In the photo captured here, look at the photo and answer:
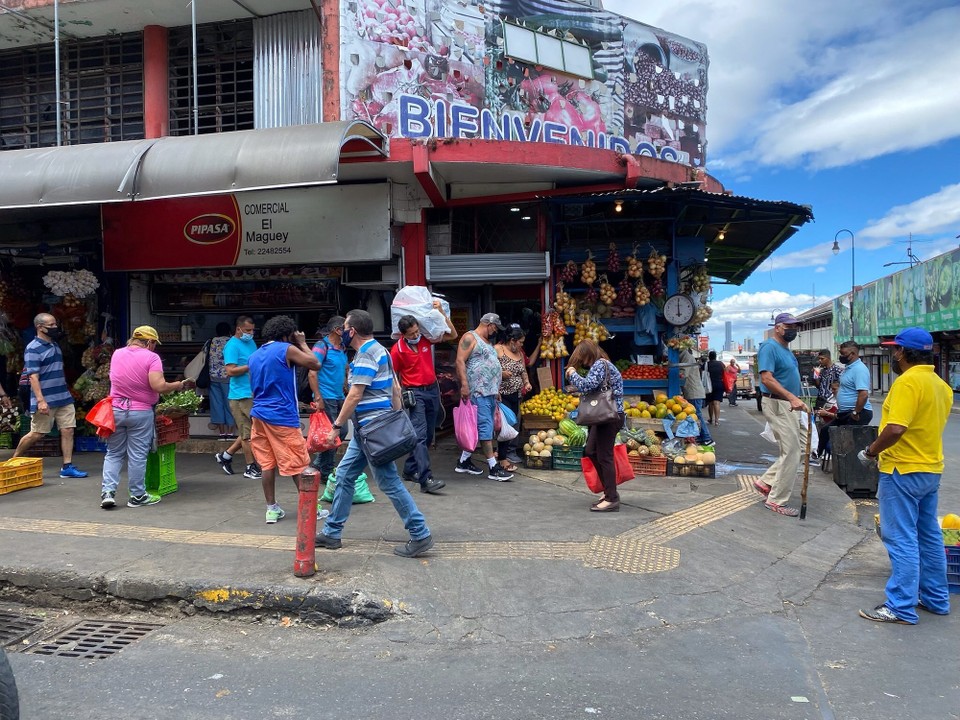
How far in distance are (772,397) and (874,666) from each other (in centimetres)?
342

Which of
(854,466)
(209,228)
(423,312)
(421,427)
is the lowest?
(854,466)

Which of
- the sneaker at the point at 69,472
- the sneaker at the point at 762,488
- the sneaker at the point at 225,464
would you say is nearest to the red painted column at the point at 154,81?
the sneaker at the point at 69,472

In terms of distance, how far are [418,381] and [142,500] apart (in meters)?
2.93

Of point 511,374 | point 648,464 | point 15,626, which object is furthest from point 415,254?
point 15,626

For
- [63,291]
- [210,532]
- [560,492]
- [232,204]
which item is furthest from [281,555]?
[63,291]

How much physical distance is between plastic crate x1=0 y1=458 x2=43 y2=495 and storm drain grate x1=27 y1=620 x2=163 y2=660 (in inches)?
146

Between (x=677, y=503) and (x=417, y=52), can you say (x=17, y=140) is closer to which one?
(x=417, y=52)

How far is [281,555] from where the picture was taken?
5.12 meters

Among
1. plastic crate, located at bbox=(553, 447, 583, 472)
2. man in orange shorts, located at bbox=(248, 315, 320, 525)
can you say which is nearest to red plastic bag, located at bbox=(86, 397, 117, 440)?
man in orange shorts, located at bbox=(248, 315, 320, 525)

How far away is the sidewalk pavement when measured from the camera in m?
4.57

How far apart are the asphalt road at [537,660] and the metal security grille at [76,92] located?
8.87 metres

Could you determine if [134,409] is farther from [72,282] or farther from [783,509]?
[783,509]

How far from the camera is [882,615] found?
14.5 ft

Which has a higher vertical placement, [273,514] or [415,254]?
[415,254]
